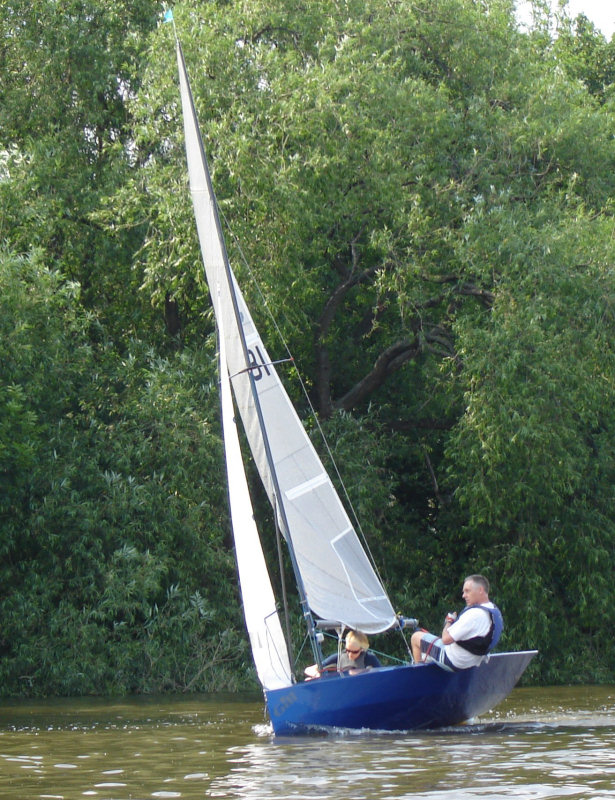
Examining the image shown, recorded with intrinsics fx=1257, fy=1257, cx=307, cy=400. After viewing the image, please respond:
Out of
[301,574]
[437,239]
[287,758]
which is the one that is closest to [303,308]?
[437,239]

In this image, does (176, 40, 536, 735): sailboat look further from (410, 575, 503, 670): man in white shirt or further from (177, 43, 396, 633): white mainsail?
(410, 575, 503, 670): man in white shirt

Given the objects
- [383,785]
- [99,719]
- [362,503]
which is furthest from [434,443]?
[383,785]

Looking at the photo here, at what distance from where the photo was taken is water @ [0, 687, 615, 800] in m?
7.54

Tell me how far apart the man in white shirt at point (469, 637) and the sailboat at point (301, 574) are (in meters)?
0.14

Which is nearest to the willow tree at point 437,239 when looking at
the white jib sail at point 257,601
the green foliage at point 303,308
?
the green foliage at point 303,308

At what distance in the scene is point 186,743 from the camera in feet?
34.7

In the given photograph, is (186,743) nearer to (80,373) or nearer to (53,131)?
(80,373)

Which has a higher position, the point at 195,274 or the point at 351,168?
the point at 351,168

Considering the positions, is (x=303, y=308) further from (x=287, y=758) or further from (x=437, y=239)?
(x=287, y=758)

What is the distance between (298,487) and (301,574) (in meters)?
0.85

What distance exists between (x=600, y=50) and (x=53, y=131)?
639 inches

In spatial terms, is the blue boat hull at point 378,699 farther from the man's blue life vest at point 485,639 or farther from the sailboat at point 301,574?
the man's blue life vest at point 485,639

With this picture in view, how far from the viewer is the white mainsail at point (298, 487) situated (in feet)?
38.6

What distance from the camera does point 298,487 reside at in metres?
12.0
